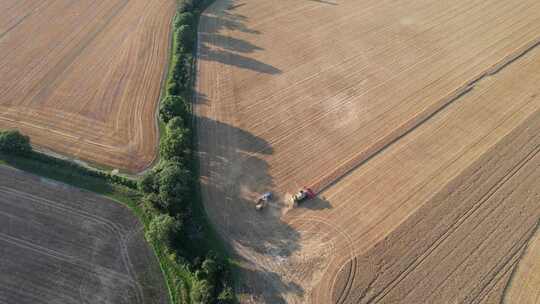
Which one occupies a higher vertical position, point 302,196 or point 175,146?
point 175,146

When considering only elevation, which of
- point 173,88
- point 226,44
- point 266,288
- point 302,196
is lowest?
point 266,288

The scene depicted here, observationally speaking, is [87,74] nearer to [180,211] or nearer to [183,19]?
[183,19]

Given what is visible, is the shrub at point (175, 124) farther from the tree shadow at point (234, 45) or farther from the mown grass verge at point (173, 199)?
the tree shadow at point (234, 45)

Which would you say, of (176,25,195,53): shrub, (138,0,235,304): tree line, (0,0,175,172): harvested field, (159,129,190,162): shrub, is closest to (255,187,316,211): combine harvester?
(138,0,235,304): tree line

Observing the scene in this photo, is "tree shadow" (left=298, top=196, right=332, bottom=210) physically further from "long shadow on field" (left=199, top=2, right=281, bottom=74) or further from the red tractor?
"long shadow on field" (left=199, top=2, right=281, bottom=74)

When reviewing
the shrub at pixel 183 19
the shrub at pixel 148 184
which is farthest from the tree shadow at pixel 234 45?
the shrub at pixel 148 184

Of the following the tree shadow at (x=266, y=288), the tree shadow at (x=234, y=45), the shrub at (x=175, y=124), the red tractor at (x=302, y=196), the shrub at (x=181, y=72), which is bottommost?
the tree shadow at (x=266, y=288)

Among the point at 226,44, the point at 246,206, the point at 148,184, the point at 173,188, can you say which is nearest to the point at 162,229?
the point at 173,188
